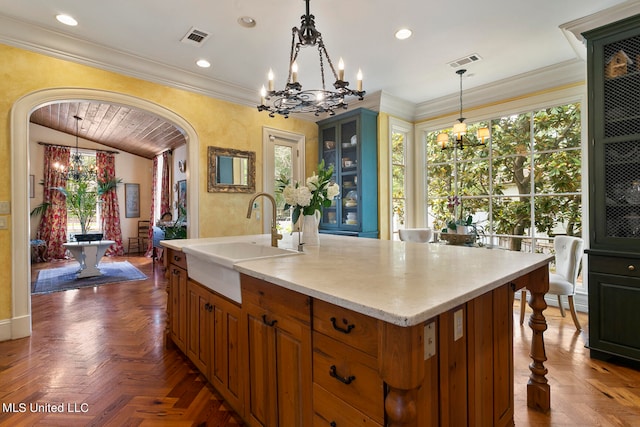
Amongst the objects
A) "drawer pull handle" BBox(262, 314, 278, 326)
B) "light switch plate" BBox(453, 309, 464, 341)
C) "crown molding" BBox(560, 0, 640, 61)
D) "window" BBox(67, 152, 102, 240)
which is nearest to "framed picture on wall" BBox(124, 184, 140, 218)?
"window" BBox(67, 152, 102, 240)

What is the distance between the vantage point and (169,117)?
12.0 ft

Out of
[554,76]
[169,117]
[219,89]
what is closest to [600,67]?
[554,76]

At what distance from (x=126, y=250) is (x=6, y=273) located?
233 inches

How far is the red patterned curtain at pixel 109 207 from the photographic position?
7.82m

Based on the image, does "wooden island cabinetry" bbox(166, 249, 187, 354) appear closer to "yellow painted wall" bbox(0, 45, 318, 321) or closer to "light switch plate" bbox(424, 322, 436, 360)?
"yellow painted wall" bbox(0, 45, 318, 321)

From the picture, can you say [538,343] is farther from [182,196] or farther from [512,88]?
[182,196]

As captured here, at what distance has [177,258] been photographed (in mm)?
2393

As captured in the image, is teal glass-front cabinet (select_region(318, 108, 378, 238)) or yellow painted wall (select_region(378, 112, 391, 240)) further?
yellow painted wall (select_region(378, 112, 391, 240))

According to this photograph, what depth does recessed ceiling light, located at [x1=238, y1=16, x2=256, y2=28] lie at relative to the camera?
2.62 m

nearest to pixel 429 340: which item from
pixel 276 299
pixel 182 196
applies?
pixel 276 299

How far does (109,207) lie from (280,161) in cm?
573

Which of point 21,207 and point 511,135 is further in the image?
point 511,135

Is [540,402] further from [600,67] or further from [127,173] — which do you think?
[127,173]

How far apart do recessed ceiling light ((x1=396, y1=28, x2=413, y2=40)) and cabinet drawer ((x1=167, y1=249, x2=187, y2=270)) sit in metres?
2.69
